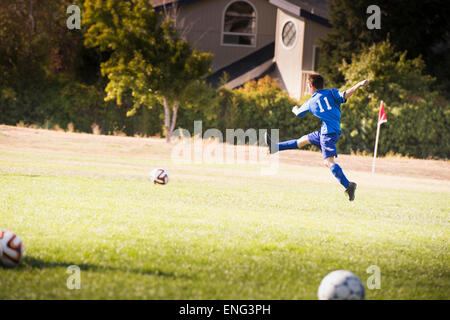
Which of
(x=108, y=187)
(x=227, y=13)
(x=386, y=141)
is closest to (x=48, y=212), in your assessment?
(x=108, y=187)

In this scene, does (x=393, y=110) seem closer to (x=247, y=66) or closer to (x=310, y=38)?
(x=310, y=38)

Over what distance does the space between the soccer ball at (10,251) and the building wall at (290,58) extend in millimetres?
24161

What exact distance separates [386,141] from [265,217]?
16.4 meters

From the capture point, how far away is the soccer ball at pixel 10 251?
5852 millimetres

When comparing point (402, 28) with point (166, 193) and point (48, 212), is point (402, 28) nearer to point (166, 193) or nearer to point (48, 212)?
point (166, 193)

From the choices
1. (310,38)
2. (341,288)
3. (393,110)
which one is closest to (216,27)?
(310,38)

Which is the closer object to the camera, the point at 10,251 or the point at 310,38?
the point at 10,251

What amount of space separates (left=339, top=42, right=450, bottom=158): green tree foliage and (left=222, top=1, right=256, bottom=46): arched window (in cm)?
957

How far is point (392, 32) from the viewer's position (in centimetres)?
2762

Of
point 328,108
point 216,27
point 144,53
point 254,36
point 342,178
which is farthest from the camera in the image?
point 254,36

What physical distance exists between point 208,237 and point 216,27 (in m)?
26.3

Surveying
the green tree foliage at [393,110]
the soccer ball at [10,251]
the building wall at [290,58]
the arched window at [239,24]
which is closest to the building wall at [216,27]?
the arched window at [239,24]

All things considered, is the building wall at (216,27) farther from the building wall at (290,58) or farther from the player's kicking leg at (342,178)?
the player's kicking leg at (342,178)

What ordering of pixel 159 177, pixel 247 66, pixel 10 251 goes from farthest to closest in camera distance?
pixel 247 66 < pixel 159 177 < pixel 10 251
